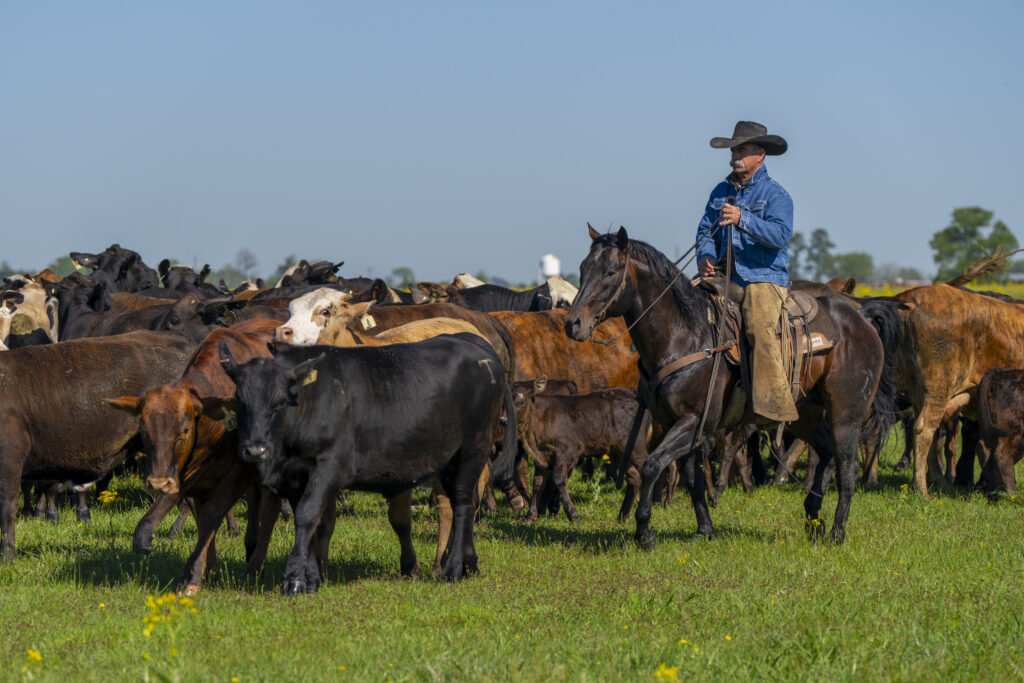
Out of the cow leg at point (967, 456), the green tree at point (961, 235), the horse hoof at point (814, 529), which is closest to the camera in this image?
the horse hoof at point (814, 529)

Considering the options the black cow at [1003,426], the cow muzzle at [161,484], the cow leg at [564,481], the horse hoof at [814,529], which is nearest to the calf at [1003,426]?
the black cow at [1003,426]

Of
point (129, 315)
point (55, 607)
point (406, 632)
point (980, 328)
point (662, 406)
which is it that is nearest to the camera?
point (406, 632)

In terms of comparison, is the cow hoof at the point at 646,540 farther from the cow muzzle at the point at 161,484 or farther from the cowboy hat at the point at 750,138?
the cow muzzle at the point at 161,484

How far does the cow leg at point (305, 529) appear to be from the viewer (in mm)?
7715

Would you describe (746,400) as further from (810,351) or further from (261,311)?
(261,311)

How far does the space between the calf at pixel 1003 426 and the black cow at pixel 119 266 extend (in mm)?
16590

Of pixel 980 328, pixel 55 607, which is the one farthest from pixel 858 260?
pixel 55 607

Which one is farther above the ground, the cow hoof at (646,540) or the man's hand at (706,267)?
the man's hand at (706,267)

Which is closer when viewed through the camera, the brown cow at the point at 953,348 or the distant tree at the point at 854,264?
the brown cow at the point at 953,348

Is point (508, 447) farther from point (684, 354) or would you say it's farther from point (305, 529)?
point (305, 529)

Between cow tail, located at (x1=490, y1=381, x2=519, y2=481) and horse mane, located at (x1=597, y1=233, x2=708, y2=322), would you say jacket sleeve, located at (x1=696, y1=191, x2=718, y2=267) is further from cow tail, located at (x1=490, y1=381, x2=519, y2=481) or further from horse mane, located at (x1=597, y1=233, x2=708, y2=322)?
cow tail, located at (x1=490, y1=381, x2=519, y2=481)

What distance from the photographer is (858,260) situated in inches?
5728

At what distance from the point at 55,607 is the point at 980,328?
1119 cm

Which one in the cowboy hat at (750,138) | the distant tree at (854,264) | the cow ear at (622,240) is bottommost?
the distant tree at (854,264)
